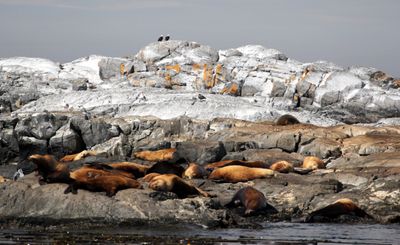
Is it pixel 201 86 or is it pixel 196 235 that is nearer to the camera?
pixel 196 235

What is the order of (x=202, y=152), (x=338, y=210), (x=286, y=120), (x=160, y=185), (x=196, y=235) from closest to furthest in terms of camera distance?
(x=196, y=235) → (x=160, y=185) → (x=338, y=210) → (x=202, y=152) → (x=286, y=120)

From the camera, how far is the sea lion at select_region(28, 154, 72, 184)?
50.6 feet

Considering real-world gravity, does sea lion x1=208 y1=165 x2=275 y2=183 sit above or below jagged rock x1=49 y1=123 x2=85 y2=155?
above

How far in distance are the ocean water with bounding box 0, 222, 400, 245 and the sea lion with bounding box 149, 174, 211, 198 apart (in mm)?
2147

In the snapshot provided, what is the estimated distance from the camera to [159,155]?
1008 inches

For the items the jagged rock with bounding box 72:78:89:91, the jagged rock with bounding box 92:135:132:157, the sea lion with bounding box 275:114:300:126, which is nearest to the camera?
the jagged rock with bounding box 92:135:132:157

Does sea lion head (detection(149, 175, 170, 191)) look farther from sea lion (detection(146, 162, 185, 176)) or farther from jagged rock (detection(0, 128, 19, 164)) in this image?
jagged rock (detection(0, 128, 19, 164))

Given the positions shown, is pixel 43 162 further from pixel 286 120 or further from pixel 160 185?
pixel 286 120

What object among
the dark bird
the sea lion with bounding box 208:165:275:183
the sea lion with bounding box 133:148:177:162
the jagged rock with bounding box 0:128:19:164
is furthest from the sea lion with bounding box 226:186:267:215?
the dark bird

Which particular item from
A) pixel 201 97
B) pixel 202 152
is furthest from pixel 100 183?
pixel 201 97

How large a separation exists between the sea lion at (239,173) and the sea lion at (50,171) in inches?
203

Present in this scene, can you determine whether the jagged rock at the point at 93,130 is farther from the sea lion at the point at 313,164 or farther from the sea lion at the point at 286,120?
the sea lion at the point at 313,164

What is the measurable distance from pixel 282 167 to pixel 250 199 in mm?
5205

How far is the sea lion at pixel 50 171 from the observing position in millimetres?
15422
